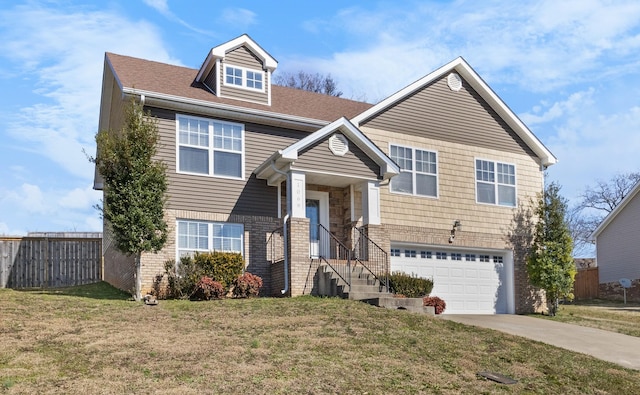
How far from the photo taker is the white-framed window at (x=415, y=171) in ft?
68.9

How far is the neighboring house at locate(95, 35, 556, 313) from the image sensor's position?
60.1 feet

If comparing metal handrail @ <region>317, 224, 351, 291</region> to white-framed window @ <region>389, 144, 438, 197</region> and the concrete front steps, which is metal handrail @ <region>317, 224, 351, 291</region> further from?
white-framed window @ <region>389, 144, 438, 197</region>

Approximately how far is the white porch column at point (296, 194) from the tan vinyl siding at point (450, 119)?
145 inches

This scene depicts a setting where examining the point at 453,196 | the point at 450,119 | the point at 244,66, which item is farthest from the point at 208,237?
the point at 450,119

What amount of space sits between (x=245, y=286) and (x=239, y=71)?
21.4ft

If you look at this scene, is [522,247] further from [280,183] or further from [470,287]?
[280,183]

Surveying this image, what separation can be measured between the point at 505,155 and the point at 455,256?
388 centimetres

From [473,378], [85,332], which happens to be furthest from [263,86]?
[473,378]

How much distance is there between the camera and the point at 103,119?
24.4 meters

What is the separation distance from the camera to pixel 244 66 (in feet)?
67.6

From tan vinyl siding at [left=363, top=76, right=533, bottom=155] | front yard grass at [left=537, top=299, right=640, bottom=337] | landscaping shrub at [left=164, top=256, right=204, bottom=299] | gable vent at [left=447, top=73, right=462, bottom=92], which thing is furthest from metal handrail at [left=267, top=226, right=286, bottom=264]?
front yard grass at [left=537, top=299, right=640, bottom=337]

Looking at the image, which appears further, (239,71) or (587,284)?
(587,284)

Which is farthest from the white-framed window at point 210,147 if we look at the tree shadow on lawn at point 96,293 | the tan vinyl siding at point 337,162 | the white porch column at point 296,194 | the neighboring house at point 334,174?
the tree shadow on lawn at point 96,293

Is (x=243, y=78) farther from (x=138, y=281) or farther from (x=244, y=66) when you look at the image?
(x=138, y=281)
